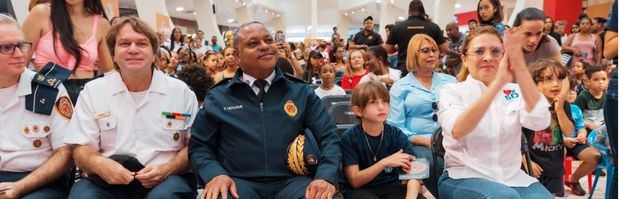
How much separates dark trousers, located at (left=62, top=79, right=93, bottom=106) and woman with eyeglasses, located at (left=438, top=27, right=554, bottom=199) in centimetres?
184

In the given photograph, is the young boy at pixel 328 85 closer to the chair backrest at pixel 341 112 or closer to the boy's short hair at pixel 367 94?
the chair backrest at pixel 341 112

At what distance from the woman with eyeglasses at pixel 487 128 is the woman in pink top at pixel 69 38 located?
1875mm

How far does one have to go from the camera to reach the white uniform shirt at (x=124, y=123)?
2.05 m

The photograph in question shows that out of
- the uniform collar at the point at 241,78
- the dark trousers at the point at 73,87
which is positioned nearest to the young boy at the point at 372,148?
the uniform collar at the point at 241,78

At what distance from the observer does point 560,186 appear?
9.12 feet

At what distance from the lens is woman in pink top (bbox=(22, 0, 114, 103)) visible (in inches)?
96.8

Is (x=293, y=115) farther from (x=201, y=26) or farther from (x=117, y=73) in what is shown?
(x=201, y=26)

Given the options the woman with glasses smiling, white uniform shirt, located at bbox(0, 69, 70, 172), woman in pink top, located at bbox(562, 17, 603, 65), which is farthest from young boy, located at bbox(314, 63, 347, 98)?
woman in pink top, located at bbox(562, 17, 603, 65)

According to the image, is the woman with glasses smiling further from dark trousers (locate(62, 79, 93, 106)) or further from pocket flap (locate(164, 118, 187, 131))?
dark trousers (locate(62, 79, 93, 106))

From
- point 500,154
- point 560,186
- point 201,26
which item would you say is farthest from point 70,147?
point 201,26

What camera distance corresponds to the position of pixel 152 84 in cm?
215

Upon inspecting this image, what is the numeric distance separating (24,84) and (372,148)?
1.64 metres

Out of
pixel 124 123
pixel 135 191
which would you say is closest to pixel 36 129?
pixel 124 123

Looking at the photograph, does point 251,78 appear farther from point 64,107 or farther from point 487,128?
point 487,128
